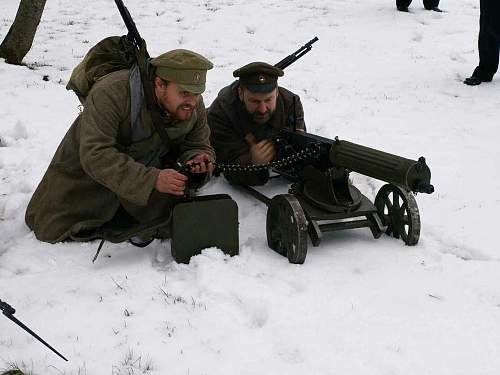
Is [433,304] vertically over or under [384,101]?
over

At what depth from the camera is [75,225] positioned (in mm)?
4297

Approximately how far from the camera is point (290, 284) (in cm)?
372

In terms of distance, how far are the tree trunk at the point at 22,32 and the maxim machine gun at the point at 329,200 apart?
562cm

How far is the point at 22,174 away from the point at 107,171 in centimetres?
207

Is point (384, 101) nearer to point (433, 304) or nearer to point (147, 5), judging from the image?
point (433, 304)

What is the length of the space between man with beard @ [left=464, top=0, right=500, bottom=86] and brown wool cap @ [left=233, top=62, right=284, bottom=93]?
463cm

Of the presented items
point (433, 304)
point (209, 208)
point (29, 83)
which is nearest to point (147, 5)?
point (29, 83)

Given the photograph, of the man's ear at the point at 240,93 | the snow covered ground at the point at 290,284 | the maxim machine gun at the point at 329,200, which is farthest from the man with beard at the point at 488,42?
the man's ear at the point at 240,93

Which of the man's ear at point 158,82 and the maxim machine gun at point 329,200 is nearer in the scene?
the man's ear at point 158,82

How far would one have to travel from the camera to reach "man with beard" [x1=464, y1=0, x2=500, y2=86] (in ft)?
25.6

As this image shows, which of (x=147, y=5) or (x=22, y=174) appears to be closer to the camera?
(x=22, y=174)

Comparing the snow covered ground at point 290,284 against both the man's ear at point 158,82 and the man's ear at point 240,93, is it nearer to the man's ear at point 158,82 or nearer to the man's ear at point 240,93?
the man's ear at point 240,93

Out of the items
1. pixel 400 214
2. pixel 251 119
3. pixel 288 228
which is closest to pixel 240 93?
pixel 251 119

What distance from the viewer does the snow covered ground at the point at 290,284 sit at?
302cm
